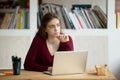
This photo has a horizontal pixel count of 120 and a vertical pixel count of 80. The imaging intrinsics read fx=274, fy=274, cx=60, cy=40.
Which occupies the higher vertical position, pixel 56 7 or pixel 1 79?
pixel 56 7

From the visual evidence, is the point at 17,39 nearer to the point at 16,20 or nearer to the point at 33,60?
the point at 16,20

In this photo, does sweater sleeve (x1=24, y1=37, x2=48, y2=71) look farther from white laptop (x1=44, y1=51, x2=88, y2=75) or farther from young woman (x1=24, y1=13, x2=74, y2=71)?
white laptop (x1=44, y1=51, x2=88, y2=75)

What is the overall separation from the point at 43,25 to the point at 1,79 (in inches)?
33.0

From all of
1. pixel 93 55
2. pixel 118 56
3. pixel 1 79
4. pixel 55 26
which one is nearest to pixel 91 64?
pixel 93 55

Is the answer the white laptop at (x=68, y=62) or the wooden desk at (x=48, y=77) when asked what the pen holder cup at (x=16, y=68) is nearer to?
the wooden desk at (x=48, y=77)

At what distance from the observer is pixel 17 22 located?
11.8 feet

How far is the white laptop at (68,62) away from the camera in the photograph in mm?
2219

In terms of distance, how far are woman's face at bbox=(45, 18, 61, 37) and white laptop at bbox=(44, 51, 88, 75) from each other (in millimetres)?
424

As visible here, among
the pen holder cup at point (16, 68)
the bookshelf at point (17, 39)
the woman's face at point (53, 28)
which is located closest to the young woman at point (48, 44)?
the woman's face at point (53, 28)

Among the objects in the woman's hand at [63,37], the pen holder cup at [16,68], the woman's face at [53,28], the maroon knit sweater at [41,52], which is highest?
the woman's face at [53,28]

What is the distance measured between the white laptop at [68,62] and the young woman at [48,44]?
13.2 inches

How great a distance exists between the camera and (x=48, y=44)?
8.95ft

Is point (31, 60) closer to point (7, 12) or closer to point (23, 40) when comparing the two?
point (23, 40)

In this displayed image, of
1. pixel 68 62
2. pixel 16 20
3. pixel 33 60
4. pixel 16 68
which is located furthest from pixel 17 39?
pixel 68 62
